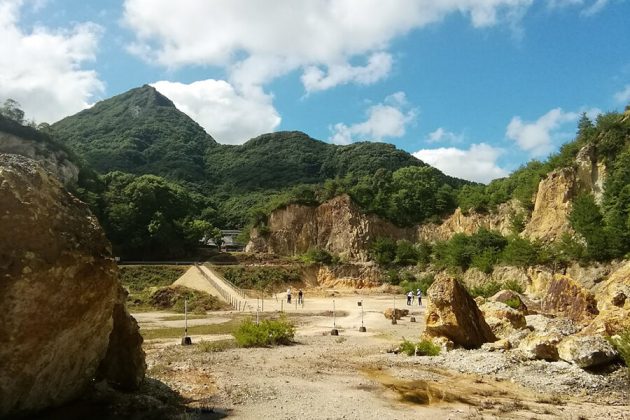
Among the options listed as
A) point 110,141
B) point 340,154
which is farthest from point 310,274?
point 110,141

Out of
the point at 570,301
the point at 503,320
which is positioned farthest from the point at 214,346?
the point at 570,301

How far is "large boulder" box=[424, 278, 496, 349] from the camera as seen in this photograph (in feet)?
61.5

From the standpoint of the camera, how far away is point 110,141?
14638cm

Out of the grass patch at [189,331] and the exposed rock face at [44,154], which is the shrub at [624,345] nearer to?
the grass patch at [189,331]

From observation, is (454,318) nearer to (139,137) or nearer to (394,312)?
(394,312)

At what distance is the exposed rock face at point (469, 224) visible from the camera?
63812 mm

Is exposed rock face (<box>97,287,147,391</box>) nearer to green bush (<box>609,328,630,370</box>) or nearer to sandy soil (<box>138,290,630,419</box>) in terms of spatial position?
sandy soil (<box>138,290,630,419</box>)

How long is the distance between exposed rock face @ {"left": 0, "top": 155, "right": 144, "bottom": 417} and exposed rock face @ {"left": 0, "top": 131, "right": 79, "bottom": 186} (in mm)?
68361

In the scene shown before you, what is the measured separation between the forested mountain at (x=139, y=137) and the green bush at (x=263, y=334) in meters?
110

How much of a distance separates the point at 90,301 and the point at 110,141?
494ft

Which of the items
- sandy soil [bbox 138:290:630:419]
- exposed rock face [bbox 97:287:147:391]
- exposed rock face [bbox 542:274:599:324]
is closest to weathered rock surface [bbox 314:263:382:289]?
exposed rock face [bbox 542:274:599:324]

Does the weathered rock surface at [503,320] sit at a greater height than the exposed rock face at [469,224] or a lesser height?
lesser

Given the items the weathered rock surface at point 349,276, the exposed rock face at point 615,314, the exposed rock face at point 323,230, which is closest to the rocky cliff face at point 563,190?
the weathered rock surface at point 349,276

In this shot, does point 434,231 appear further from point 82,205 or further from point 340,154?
point 340,154
